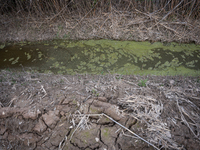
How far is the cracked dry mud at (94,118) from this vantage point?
1318 mm

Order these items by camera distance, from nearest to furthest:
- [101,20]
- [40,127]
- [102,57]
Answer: [40,127] < [102,57] < [101,20]

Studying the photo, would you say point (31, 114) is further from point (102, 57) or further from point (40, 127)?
point (102, 57)

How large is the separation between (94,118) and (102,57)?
189 centimetres

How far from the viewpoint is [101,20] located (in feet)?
12.6

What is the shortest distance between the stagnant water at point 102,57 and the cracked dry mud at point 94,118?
100cm

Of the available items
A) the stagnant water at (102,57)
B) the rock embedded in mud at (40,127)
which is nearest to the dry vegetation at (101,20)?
the stagnant water at (102,57)

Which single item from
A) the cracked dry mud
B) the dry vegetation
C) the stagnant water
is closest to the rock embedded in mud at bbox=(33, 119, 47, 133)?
the cracked dry mud

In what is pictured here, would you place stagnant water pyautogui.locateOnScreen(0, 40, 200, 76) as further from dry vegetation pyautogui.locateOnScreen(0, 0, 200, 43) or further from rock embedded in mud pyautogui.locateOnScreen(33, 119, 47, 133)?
rock embedded in mud pyautogui.locateOnScreen(33, 119, 47, 133)

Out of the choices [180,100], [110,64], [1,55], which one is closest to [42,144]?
[180,100]

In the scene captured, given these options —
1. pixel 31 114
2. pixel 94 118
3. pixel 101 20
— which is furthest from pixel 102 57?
pixel 31 114

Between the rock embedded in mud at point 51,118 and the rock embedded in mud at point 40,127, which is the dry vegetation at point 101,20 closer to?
the rock embedded in mud at point 51,118

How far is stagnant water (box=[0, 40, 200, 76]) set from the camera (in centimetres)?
285

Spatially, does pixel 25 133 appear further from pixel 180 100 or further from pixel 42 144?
pixel 180 100

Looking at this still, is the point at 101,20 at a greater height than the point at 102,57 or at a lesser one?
greater
